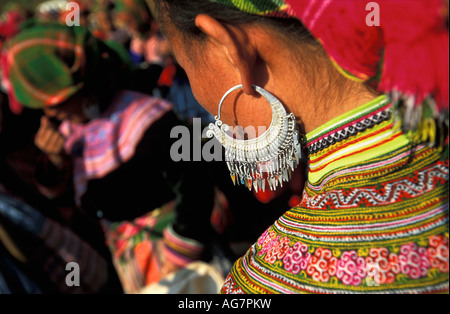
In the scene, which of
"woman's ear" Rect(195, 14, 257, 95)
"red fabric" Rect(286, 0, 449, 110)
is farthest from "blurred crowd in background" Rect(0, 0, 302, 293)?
"red fabric" Rect(286, 0, 449, 110)

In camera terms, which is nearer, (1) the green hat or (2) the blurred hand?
(1) the green hat

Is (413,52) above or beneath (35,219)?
above

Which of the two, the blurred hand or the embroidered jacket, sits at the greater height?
the embroidered jacket

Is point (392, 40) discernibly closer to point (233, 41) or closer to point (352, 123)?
point (352, 123)

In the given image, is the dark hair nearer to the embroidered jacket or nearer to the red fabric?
the red fabric

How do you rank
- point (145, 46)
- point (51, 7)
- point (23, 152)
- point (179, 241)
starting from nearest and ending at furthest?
point (179, 241) → point (23, 152) → point (145, 46) → point (51, 7)

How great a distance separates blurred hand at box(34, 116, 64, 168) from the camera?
2.73m

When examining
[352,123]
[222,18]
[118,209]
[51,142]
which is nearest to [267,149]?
[352,123]

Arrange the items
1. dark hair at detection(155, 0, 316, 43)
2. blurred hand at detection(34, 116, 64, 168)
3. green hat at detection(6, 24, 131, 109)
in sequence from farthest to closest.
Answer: blurred hand at detection(34, 116, 64, 168) → green hat at detection(6, 24, 131, 109) → dark hair at detection(155, 0, 316, 43)

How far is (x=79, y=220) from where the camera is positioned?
2834 millimetres

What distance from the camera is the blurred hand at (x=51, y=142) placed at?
273cm
